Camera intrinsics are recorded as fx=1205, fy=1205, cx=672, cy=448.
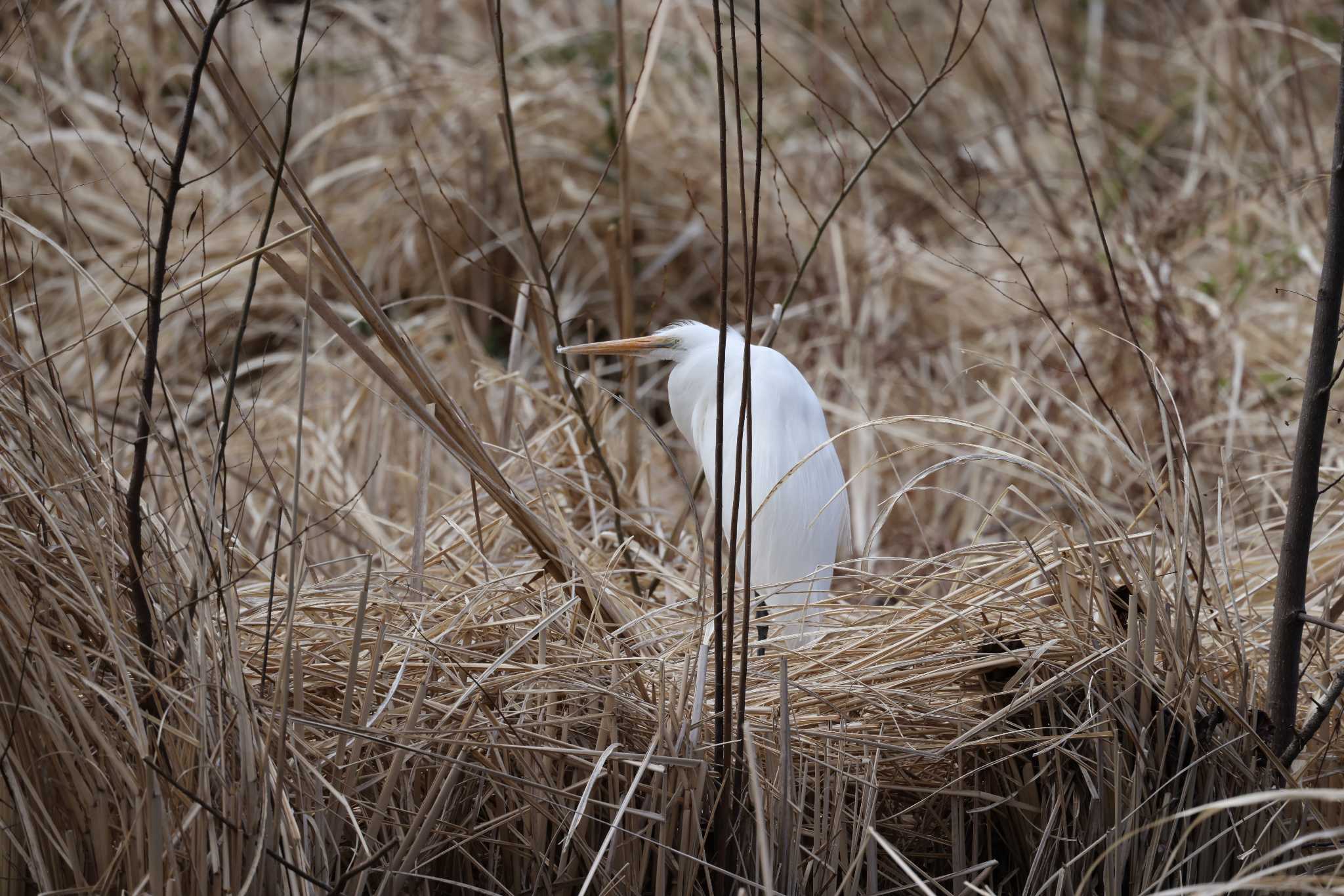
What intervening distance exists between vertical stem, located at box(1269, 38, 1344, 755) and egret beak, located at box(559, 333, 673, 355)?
88 centimetres

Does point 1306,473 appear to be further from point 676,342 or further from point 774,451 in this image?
point 676,342

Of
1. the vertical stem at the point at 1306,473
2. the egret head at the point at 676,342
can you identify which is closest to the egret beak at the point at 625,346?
the egret head at the point at 676,342

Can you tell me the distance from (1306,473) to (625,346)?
3.14ft

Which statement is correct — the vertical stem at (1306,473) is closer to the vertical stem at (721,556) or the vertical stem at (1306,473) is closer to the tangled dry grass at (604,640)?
the tangled dry grass at (604,640)

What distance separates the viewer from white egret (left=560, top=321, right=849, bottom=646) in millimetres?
1741

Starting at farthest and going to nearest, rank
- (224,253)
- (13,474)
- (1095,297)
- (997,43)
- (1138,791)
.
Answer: (997,43)
(224,253)
(1095,297)
(1138,791)
(13,474)

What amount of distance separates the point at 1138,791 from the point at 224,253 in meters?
2.86

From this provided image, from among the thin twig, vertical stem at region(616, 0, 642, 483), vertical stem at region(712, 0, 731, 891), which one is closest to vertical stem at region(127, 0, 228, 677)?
vertical stem at region(712, 0, 731, 891)

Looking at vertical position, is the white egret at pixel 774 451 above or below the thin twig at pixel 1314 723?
above

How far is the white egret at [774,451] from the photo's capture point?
5.71 ft

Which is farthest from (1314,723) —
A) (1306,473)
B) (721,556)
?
(721,556)

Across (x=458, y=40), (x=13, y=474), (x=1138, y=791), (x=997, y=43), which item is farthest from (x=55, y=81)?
(x=1138, y=791)

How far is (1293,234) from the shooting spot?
2.67 meters

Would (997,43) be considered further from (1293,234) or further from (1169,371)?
(1169,371)
